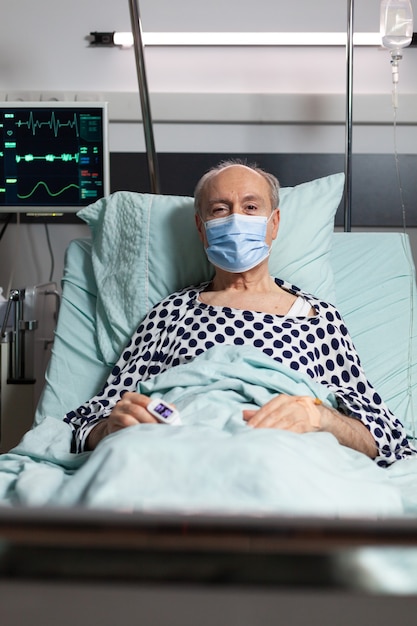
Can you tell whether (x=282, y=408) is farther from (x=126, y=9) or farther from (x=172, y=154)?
(x=126, y=9)

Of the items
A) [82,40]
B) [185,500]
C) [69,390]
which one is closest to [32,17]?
[82,40]

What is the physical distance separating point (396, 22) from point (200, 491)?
1.99 meters

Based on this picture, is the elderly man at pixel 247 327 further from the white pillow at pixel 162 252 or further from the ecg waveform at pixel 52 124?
the ecg waveform at pixel 52 124

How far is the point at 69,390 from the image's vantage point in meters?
2.10

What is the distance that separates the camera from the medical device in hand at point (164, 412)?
4.66ft

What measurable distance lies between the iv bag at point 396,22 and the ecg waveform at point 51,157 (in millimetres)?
1117

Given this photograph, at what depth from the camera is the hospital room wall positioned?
3203mm

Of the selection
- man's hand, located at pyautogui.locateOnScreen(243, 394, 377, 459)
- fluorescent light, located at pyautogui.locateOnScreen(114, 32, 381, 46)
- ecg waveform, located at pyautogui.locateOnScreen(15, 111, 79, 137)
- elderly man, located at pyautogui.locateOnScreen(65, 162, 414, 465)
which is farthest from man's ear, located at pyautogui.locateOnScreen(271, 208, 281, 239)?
fluorescent light, located at pyautogui.locateOnScreen(114, 32, 381, 46)

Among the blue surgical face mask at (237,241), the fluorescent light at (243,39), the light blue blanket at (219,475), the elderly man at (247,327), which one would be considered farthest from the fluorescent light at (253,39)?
the light blue blanket at (219,475)

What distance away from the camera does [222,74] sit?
324 centimetres

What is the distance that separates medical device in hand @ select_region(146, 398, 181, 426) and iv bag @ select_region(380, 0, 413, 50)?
1.70 m

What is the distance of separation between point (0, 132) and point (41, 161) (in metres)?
0.18

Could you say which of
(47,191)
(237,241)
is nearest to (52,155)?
(47,191)

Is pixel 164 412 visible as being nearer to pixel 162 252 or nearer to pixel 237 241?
pixel 237 241
